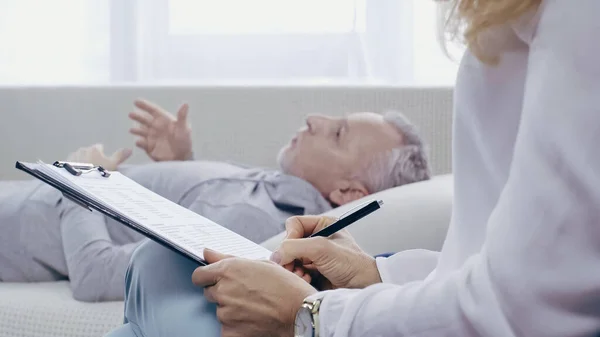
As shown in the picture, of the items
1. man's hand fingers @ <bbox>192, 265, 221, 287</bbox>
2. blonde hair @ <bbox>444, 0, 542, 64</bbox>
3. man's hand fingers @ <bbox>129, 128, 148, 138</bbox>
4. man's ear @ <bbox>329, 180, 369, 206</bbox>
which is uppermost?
blonde hair @ <bbox>444, 0, 542, 64</bbox>

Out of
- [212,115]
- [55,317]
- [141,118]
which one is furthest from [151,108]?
[55,317]

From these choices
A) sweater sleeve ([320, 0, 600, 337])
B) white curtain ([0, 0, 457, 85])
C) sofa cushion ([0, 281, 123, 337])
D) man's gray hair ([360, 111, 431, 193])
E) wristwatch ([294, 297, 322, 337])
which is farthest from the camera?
white curtain ([0, 0, 457, 85])

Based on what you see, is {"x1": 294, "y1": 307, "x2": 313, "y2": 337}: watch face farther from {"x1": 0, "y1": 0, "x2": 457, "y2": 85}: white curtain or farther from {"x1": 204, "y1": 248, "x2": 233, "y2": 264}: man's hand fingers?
{"x1": 0, "y1": 0, "x2": 457, "y2": 85}: white curtain

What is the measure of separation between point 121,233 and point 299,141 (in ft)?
1.60

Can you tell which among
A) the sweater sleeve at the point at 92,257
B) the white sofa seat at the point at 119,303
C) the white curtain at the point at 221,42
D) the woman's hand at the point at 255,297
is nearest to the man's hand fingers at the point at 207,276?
the woman's hand at the point at 255,297

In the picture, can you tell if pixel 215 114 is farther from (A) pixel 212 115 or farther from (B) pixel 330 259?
(B) pixel 330 259

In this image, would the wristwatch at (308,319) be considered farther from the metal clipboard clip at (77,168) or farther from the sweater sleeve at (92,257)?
the sweater sleeve at (92,257)

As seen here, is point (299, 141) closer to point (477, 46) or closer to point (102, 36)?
point (102, 36)

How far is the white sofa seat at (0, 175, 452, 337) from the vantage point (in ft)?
4.57

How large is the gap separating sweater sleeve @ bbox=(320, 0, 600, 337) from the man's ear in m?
1.33

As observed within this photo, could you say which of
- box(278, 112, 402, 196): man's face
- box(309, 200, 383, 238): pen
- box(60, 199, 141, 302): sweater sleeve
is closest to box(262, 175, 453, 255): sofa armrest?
box(60, 199, 141, 302): sweater sleeve

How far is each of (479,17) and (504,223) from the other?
152mm

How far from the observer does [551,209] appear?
1.74 ft

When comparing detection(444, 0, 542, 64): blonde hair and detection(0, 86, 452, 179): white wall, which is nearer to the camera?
detection(444, 0, 542, 64): blonde hair
